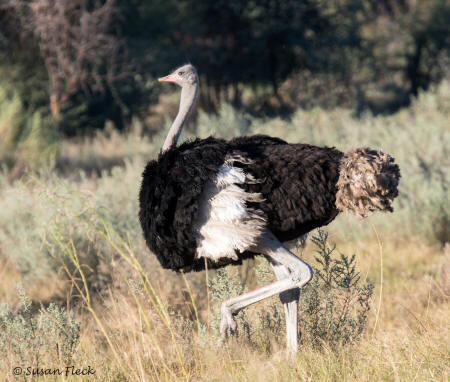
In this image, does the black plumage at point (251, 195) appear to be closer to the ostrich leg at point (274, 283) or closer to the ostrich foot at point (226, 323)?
the ostrich leg at point (274, 283)

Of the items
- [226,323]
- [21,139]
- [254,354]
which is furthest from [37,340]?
[21,139]

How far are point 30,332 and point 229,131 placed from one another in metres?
7.54

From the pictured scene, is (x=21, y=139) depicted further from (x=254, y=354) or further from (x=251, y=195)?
(x=254, y=354)

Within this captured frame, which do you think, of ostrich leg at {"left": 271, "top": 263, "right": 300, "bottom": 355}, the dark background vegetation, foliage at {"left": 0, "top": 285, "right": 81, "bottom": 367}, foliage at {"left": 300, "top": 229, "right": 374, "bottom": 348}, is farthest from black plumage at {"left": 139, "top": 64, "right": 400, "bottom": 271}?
the dark background vegetation

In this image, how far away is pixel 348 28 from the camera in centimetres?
1836

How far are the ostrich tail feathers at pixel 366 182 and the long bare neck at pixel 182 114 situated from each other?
0.93m

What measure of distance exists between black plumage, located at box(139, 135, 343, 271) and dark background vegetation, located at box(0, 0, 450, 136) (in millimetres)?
10427

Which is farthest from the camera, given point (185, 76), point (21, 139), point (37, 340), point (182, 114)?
point (21, 139)

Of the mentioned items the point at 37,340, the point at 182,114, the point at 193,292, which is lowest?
the point at 193,292

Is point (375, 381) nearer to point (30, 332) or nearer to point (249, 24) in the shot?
point (30, 332)

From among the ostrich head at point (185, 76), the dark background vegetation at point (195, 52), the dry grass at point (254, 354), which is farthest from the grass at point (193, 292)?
the dark background vegetation at point (195, 52)

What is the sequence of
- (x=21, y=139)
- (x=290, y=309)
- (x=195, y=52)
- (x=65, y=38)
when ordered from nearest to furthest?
(x=290, y=309) → (x=21, y=139) → (x=65, y=38) → (x=195, y=52)

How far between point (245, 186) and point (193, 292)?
179 cm

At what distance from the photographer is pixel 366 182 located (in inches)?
120
